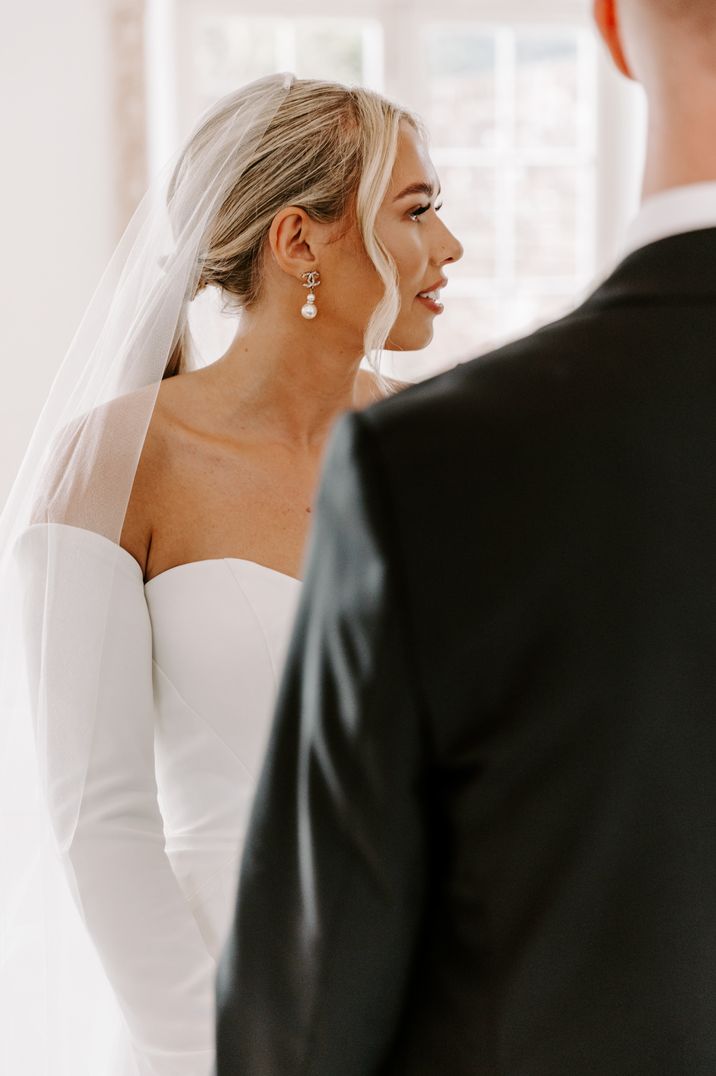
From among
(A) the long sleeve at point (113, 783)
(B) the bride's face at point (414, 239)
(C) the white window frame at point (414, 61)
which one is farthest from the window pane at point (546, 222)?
(A) the long sleeve at point (113, 783)

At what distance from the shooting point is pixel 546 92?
368cm

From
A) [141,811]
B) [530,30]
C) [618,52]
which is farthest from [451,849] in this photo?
[530,30]

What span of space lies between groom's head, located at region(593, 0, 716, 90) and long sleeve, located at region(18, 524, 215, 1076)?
82 cm

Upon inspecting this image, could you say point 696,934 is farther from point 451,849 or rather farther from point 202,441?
point 202,441

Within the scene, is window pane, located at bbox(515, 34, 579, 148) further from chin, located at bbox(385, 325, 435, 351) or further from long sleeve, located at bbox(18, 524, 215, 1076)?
long sleeve, located at bbox(18, 524, 215, 1076)

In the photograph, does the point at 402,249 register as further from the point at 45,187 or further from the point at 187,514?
the point at 45,187

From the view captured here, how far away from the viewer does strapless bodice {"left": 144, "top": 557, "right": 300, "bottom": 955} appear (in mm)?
1224

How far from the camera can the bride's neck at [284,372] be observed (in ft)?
4.44

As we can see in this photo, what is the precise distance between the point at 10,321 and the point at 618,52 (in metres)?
2.73

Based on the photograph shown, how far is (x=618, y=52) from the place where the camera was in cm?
55

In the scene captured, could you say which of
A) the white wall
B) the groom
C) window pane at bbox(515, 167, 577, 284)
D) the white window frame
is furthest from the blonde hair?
window pane at bbox(515, 167, 577, 284)

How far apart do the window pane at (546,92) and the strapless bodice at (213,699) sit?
9.46 feet

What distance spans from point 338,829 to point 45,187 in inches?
113

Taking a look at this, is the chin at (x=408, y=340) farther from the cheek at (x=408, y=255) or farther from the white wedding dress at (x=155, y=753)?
the white wedding dress at (x=155, y=753)
